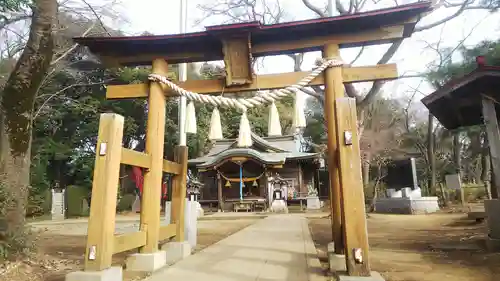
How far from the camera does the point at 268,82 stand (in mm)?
5156

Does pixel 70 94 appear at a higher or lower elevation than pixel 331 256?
higher

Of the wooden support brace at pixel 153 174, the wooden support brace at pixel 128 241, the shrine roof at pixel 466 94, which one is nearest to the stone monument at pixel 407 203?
the shrine roof at pixel 466 94

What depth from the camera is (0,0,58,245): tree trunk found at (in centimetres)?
499

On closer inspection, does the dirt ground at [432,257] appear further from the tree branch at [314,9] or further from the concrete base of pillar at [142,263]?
the tree branch at [314,9]

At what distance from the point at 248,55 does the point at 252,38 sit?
33 centimetres

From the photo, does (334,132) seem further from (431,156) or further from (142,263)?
(431,156)

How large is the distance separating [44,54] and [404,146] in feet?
104

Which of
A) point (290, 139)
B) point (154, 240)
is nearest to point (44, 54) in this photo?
point (154, 240)

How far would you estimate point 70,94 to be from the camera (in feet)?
80.9

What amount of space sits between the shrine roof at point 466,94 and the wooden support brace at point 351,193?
12.3ft

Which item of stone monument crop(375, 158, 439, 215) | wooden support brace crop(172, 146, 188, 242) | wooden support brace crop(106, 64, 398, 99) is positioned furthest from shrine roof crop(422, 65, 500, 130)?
stone monument crop(375, 158, 439, 215)

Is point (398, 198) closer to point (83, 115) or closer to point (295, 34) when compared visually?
point (295, 34)

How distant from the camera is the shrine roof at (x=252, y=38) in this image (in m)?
4.74

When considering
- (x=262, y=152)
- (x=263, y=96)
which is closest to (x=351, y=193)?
(x=263, y=96)
